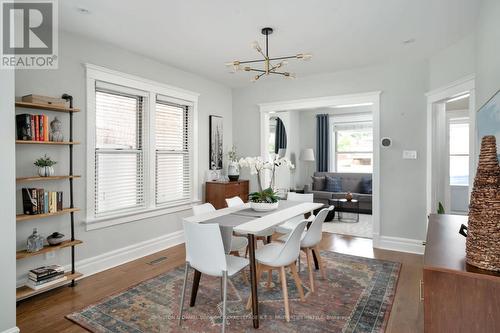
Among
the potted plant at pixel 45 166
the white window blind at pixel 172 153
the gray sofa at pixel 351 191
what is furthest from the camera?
the gray sofa at pixel 351 191

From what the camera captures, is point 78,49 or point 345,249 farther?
point 345,249

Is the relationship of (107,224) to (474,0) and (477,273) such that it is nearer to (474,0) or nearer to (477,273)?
(477,273)

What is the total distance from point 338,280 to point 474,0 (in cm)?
294

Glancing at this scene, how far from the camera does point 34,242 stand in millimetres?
2814

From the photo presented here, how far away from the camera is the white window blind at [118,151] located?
3658mm

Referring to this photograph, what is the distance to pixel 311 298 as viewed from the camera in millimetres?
2820

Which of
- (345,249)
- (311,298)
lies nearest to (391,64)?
(345,249)

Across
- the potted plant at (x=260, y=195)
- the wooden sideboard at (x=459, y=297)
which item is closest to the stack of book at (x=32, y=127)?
the potted plant at (x=260, y=195)

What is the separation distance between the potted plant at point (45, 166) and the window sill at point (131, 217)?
76 cm

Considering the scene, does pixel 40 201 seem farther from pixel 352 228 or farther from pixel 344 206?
pixel 344 206

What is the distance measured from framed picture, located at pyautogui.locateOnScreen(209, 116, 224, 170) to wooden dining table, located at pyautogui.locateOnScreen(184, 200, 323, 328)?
202 centimetres

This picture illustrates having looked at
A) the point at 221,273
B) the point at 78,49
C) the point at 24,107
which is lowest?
the point at 221,273

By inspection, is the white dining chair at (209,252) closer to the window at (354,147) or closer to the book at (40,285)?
the book at (40,285)

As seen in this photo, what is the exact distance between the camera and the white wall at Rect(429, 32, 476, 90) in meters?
3.27
